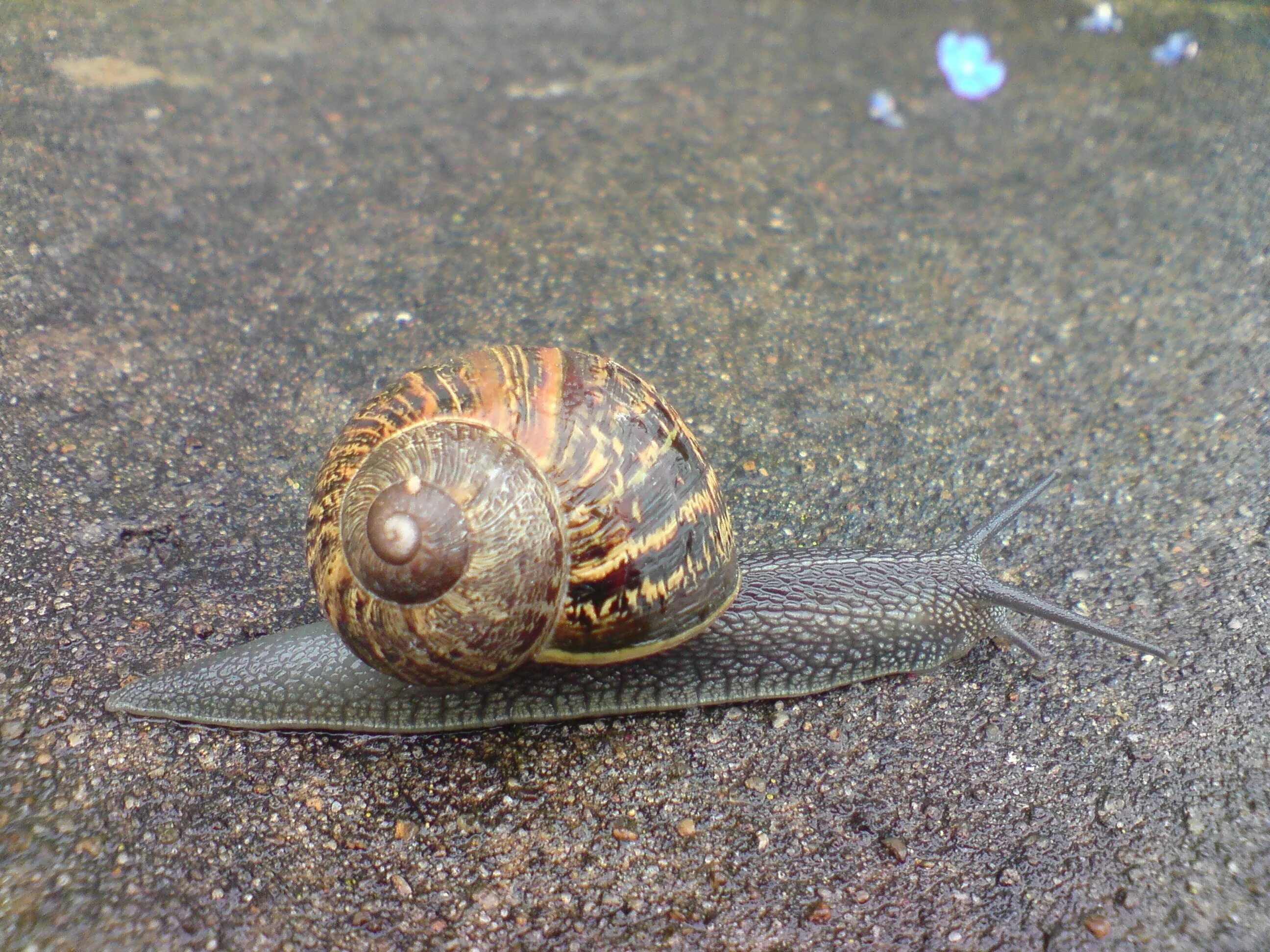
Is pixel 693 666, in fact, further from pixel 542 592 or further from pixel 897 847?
pixel 897 847

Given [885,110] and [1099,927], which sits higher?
[885,110]

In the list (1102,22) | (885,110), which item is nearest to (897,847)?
(885,110)

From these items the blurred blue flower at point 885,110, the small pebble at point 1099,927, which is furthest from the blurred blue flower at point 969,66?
the small pebble at point 1099,927

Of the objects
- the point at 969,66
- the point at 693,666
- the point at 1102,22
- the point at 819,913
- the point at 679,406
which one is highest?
the point at 1102,22

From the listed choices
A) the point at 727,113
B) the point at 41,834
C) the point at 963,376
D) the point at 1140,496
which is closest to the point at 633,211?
the point at 727,113

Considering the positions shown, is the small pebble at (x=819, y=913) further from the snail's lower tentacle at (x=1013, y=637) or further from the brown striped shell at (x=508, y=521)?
the snail's lower tentacle at (x=1013, y=637)

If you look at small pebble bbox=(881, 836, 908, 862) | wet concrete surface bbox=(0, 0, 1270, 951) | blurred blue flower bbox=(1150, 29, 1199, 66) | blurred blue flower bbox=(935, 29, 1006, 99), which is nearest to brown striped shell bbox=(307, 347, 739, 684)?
wet concrete surface bbox=(0, 0, 1270, 951)

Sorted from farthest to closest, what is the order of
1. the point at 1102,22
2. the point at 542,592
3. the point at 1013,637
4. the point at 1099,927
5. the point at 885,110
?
1. the point at 1102,22
2. the point at 885,110
3. the point at 1013,637
4. the point at 542,592
5. the point at 1099,927

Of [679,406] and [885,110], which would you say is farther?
[885,110]
